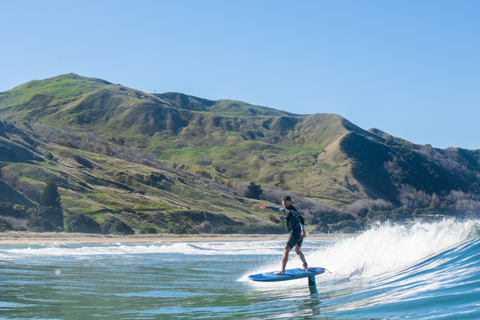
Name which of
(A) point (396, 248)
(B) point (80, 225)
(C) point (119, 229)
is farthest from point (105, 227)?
(A) point (396, 248)

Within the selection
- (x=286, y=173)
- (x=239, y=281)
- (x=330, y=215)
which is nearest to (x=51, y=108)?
(x=286, y=173)

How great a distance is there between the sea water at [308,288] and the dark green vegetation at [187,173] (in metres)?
35.1

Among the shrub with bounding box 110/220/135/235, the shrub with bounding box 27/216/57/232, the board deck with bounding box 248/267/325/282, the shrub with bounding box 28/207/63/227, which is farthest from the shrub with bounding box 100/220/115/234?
the board deck with bounding box 248/267/325/282

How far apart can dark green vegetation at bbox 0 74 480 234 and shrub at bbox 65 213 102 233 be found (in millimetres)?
192

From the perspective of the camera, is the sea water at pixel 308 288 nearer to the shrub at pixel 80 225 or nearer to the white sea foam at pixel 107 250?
the white sea foam at pixel 107 250

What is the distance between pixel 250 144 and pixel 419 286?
15332 cm

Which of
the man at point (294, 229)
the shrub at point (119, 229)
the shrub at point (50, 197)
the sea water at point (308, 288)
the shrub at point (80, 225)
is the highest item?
the shrub at point (50, 197)

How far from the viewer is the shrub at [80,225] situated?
46.0m

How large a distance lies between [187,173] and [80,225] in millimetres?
67588

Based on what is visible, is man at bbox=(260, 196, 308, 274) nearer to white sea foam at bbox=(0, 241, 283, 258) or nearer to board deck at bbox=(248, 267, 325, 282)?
board deck at bbox=(248, 267, 325, 282)

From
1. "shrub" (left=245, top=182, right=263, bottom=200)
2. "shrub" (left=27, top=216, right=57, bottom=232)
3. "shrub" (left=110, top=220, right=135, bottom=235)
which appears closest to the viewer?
"shrub" (left=27, top=216, right=57, bottom=232)

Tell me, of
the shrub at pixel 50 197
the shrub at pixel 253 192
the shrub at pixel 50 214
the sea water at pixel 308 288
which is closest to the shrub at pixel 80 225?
A: the shrub at pixel 50 214

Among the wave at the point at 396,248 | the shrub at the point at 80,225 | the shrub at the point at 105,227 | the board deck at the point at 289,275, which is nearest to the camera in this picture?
the board deck at the point at 289,275

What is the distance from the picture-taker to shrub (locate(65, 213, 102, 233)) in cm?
4603
